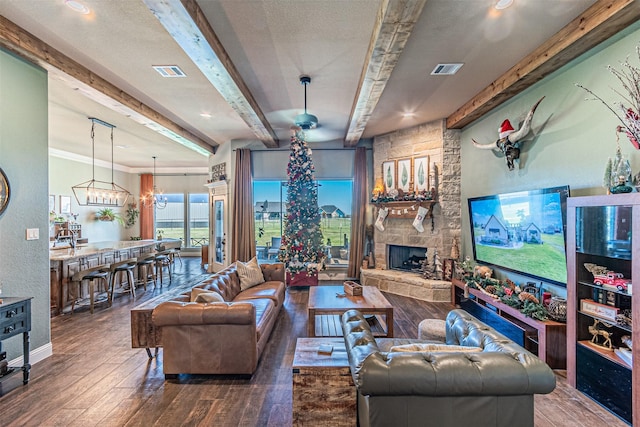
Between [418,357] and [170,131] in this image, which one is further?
[170,131]

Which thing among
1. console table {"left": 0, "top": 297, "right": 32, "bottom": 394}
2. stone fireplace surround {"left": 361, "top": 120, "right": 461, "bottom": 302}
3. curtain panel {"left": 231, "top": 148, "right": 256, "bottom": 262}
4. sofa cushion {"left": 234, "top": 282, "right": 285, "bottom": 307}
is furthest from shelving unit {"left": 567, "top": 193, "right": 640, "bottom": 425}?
curtain panel {"left": 231, "top": 148, "right": 256, "bottom": 262}

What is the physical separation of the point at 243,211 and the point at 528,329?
18.9ft

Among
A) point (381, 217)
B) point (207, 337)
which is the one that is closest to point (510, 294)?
point (381, 217)

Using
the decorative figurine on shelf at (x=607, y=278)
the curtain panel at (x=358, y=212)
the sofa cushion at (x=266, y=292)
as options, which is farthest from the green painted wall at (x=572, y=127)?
the sofa cushion at (x=266, y=292)

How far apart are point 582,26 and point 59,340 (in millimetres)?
6526

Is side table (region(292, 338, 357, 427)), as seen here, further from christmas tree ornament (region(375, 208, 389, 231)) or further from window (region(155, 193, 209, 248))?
window (region(155, 193, 209, 248))

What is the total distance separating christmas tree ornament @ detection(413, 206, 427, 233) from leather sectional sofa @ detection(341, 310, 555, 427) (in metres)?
4.21

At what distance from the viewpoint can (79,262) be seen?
16.5 ft

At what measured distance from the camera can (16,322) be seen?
273 centimetres

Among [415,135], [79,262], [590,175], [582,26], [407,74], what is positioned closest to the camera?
[582,26]

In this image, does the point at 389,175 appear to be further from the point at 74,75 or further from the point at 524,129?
the point at 74,75

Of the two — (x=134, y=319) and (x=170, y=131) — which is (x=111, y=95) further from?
(x=134, y=319)

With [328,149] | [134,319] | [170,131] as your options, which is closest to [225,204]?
[170,131]

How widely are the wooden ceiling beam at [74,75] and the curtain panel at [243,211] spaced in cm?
189
